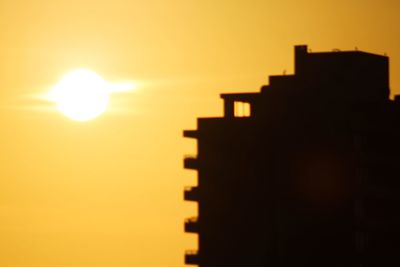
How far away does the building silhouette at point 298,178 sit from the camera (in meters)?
80.5

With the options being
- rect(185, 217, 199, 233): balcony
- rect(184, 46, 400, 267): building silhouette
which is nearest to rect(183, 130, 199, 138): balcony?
rect(184, 46, 400, 267): building silhouette

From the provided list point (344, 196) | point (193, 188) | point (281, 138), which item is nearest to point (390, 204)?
point (344, 196)

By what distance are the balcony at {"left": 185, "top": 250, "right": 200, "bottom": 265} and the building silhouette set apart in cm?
8

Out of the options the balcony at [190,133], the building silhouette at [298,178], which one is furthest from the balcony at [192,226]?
the balcony at [190,133]

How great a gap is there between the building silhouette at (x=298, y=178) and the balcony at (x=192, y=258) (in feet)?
0.25

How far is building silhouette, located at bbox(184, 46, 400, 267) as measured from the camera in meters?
80.5

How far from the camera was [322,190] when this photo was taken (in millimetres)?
81312

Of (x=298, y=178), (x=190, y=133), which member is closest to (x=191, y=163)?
(x=190, y=133)

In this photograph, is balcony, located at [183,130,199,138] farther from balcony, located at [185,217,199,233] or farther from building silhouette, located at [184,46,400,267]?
balcony, located at [185,217,199,233]

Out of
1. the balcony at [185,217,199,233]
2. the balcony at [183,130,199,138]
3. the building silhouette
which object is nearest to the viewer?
the building silhouette

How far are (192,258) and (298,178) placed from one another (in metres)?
10.1

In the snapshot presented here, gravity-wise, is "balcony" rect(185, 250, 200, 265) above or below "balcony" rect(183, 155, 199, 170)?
below

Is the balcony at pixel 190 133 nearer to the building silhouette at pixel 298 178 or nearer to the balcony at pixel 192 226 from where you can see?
the building silhouette at pixel 298 178

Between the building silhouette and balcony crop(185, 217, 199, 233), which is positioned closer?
the building silhouette
